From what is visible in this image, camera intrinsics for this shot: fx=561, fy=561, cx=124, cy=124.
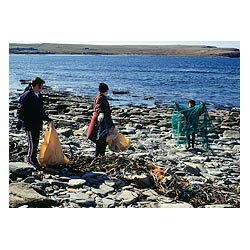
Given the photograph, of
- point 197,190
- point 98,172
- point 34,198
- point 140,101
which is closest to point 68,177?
point 98,172

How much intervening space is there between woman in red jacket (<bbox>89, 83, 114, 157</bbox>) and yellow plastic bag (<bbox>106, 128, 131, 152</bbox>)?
92mm

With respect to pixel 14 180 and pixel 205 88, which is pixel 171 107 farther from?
pixel 14 180

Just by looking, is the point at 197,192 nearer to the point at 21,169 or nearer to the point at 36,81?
the point at 21,169

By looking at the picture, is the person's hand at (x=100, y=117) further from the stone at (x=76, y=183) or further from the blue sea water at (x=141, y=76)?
the stone at (x=76, y=183)

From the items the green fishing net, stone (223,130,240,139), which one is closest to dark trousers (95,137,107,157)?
the green fishing net

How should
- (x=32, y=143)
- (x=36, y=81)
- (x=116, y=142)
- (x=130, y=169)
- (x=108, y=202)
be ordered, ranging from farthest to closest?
(x=116, y=142) < (x=130, y=169) < (x=32, y=143) < (x=36, y=81) < (x=108, y=202)

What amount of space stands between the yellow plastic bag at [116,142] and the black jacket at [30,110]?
112 cm

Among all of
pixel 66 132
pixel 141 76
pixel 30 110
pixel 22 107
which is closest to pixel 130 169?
pixel 30 110

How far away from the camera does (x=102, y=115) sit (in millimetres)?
8367

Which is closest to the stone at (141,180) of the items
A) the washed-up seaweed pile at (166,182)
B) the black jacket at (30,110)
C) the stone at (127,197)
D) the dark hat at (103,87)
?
the washed-up seaweed pile at (166,182)

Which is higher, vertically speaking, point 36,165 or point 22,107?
point 22,107

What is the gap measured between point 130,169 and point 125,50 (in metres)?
1.87

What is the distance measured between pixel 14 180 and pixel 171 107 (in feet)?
11.3

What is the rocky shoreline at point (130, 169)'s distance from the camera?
290 inches
